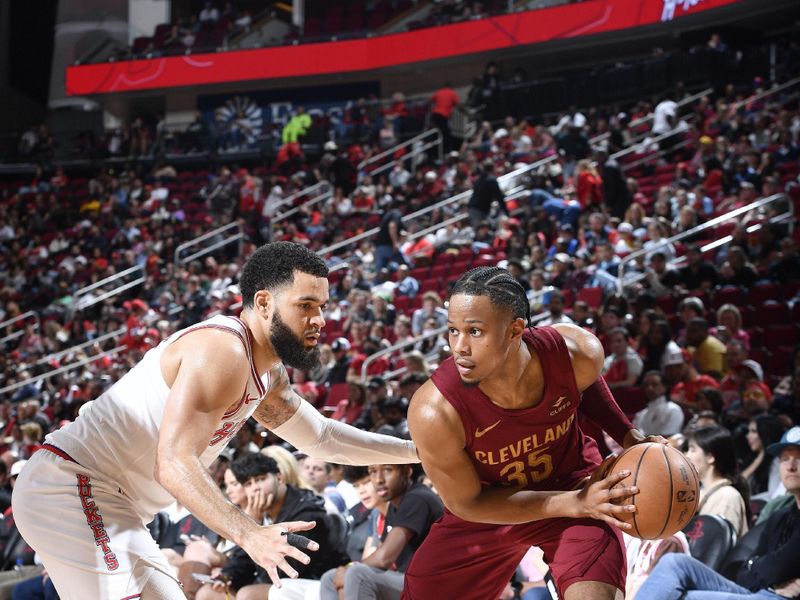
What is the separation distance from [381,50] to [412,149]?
3722 millimetres

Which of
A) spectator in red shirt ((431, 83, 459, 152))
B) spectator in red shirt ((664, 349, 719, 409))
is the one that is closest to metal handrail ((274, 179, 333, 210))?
spectator in red shirt ((431, 83, 459, 152))

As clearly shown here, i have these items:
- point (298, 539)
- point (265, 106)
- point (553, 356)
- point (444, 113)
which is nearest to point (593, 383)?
point (553, 356)

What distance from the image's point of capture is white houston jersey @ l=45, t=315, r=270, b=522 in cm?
336

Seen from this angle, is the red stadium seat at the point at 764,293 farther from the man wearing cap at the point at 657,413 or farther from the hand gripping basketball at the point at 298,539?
the hand gripping basketball at the point at 298,539

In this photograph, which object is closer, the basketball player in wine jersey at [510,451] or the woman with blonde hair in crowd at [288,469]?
the basketball player in wine jersey at [510,451]

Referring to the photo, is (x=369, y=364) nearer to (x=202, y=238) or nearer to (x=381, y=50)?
(x=202, y=238)

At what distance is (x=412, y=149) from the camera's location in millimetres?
20719

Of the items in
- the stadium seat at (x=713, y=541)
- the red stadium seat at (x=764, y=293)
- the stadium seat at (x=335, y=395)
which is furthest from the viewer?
the stadium seat at (x=335, y=395)

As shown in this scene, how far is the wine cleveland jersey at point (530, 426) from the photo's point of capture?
12.0 feet

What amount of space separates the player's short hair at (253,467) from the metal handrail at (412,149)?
14195 millimetres

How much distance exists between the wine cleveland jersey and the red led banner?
16081mm

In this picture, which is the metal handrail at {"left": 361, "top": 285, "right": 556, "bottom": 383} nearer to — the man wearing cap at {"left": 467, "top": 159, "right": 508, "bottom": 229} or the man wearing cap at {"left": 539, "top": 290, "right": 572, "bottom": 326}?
the man wearing cap at {"left": 539, "top": 290, "right": 572, "bottom": 326}

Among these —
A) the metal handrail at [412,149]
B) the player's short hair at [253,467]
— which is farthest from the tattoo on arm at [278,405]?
the metal handrail at [412,149]

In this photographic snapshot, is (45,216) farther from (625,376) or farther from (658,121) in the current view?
(625,376)
